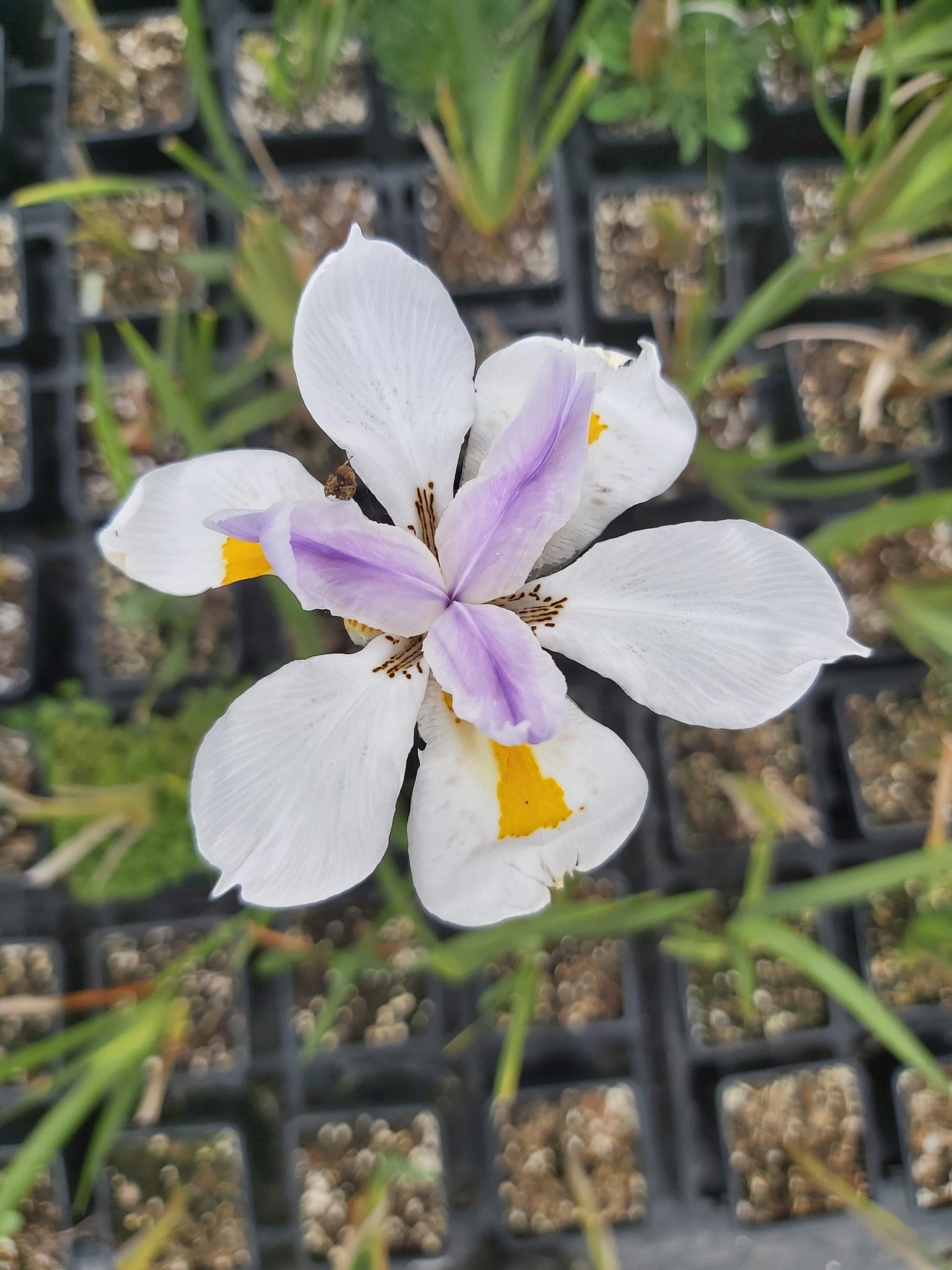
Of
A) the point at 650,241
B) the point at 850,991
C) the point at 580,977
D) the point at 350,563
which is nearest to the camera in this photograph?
the point at 350,563

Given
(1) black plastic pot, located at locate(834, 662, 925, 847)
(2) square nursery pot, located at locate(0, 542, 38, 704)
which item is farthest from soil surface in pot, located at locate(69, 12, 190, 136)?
(1) black plastic pot, located at locate(834, 662, 925, 847)

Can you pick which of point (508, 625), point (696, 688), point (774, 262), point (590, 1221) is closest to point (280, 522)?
point (508, 625)

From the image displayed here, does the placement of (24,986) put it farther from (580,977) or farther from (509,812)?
(509,812)

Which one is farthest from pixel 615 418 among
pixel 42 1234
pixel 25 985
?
pixel 42 1234

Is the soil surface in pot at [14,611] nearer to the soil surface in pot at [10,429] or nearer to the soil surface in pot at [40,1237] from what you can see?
the soil surface in pot at [10,429]

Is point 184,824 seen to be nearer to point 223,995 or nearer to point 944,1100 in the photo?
point 223,995

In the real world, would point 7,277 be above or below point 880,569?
above

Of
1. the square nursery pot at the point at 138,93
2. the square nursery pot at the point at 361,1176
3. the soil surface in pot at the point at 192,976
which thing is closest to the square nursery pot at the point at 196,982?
the soil surface in pot at the point at 192,976

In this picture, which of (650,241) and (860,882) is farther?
(650,241)
